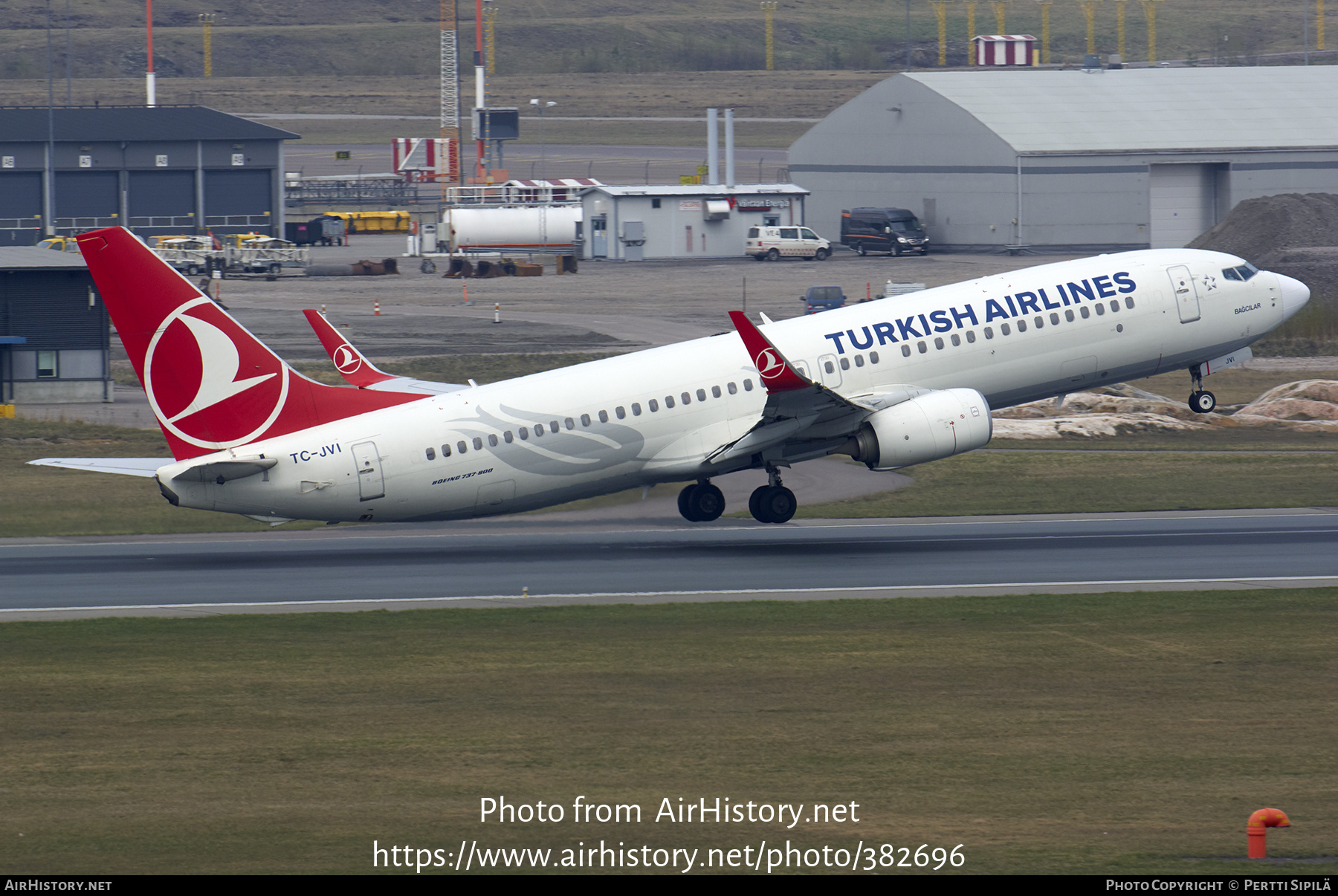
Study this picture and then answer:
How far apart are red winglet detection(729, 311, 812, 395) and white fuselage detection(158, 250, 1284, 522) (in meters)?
2.47

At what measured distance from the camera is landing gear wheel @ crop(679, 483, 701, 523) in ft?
148

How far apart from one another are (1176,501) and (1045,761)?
90.7ft

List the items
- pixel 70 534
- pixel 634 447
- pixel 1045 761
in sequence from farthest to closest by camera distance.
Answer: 1. pixel 70 534
2. pixel 634 447
3. pixel 1045 761

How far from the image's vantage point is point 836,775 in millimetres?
22750

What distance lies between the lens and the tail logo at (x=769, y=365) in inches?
1554

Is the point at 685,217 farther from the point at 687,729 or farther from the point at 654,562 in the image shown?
the point at 687,729

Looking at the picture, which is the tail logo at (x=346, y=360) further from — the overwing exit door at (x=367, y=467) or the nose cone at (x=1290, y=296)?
the nose cone at (x=1290, y=296)

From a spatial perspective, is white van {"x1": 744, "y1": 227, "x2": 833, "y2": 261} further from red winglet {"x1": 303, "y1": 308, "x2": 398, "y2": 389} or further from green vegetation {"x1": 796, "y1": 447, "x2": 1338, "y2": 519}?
red winglet {"x1": 303, "y1": 308, "x2": 398, "y2": 389}

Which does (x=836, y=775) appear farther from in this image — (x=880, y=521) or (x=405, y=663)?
(x=880, y=521)

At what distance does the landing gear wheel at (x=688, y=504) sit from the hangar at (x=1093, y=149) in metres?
77.9

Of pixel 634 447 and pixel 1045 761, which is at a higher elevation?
pixel 634 447

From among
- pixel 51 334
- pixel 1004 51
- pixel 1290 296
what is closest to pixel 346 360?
pixel 1290 296
